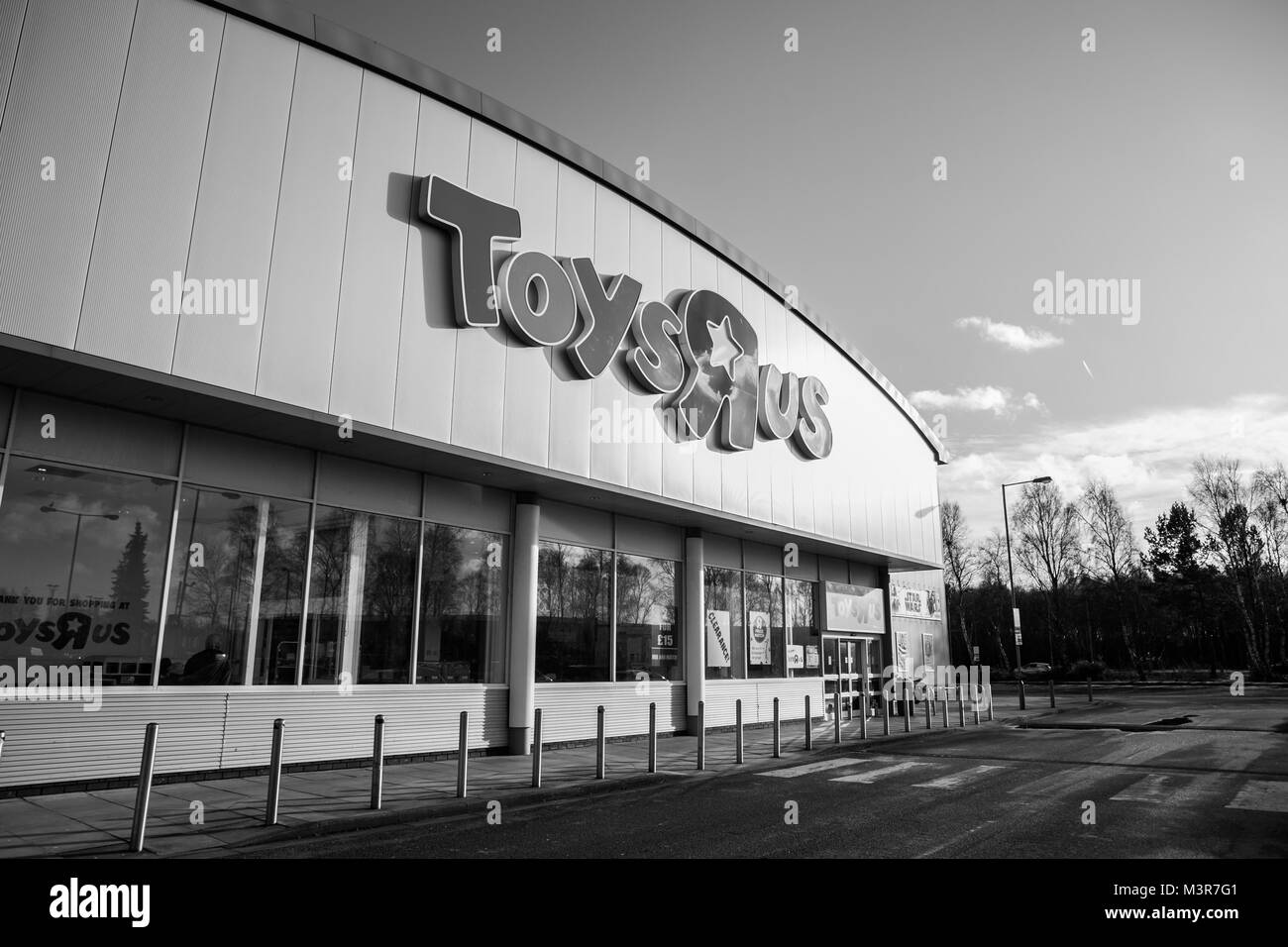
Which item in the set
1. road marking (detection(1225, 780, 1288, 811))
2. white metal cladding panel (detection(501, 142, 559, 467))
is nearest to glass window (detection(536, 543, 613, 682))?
white metal cladding panel (detection(501, 142, 559, 467))

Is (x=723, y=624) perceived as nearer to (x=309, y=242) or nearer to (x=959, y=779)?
(x=959, y=779)

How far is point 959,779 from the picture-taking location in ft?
39.2

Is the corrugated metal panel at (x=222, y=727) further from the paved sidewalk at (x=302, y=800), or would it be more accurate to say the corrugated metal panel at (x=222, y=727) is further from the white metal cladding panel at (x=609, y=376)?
the white metal cladding panel at (x=609, y=376)

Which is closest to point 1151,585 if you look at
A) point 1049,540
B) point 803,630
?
point 1049,540

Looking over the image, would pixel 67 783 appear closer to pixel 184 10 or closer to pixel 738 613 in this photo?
pixel 184 10

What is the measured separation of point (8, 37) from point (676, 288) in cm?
1224

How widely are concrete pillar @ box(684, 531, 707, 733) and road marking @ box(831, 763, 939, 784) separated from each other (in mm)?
5873

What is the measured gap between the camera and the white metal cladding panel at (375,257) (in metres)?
11.6

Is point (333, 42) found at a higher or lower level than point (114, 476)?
higher

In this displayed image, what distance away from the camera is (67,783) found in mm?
9742

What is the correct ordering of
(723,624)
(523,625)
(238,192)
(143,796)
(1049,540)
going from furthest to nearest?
(1049,540) < (723,624) < (523,625) < (238,192) < (143,796)

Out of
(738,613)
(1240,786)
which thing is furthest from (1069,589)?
(1240,786)

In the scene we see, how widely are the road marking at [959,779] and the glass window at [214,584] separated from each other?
9405mm

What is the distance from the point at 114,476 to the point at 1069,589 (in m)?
69.8
